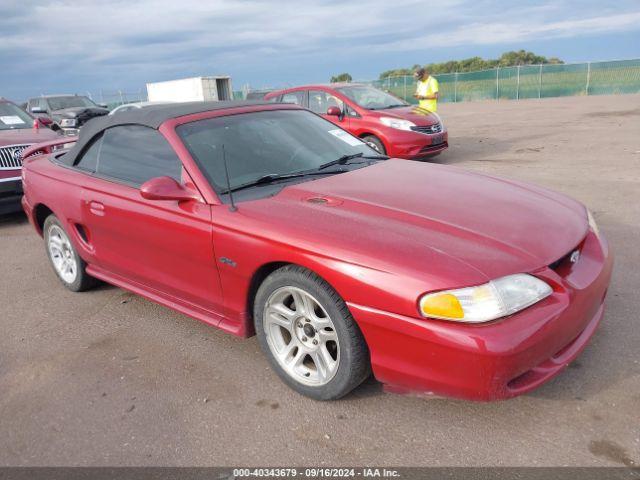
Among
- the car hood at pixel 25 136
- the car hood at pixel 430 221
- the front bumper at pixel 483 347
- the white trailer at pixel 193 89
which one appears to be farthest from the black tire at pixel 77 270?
the white trailer at pixel 193 89

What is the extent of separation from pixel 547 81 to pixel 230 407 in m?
31.4

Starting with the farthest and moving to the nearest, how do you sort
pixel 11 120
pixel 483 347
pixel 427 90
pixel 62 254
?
1. pixel 427 90
2. pixel 11 120
3. pixel 62 254
4. pixel 483 347

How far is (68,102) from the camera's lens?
17609mm

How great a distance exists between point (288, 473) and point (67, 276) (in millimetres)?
3115

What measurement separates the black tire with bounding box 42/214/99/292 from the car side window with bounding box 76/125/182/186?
64cm

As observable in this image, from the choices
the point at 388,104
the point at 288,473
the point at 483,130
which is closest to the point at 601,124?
the point at 483,130

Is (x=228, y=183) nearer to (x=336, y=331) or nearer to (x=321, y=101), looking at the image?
(x=336, y=331)

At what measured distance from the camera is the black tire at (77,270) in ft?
14.2

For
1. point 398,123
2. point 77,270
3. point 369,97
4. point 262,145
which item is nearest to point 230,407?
point 262,145

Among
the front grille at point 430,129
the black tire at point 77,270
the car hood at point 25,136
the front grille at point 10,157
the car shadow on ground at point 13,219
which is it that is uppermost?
the car hood at point 25,136

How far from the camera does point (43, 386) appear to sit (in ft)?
10.4

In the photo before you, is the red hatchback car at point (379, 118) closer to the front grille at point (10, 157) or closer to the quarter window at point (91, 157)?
the front grille at point (10, 157)

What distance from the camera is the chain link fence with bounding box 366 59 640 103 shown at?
27859mm

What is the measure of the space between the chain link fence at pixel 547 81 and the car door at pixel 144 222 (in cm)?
3007
